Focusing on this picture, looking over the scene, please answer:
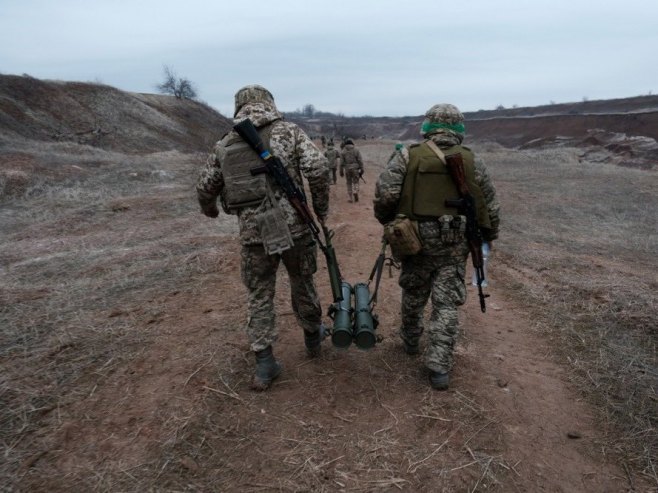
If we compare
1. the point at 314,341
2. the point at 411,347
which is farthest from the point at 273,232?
the point at 411,347

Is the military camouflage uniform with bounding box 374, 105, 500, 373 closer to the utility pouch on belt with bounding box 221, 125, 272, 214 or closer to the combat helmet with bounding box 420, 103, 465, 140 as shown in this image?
the combat helmet with bounding box 420, 103, 465, 140

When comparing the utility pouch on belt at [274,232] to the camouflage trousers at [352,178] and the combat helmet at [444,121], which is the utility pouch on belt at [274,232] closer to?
the combat helmet at [444,121]

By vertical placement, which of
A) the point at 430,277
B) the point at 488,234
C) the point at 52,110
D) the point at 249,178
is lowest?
the point at 430,277

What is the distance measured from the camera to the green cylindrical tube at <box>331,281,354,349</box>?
3.18 m

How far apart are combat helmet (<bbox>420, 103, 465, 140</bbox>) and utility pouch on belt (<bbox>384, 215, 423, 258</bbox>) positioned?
740mm

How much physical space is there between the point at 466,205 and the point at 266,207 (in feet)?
4.90

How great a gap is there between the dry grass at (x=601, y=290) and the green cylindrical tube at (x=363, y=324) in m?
1.65

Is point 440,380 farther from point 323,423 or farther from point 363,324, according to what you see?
point 323,423

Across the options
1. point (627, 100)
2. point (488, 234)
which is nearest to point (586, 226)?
point (488, 234)

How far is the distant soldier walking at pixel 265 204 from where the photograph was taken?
3092 mm

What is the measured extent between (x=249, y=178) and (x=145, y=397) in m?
1.80

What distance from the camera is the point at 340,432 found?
289 centimetres

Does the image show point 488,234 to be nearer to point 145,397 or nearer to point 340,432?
point 340,432

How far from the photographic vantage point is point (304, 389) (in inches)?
132
